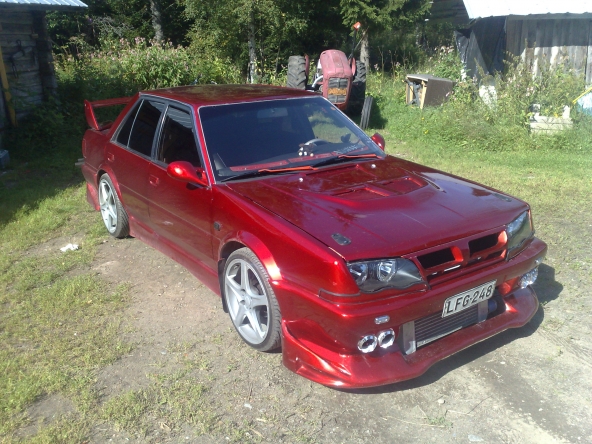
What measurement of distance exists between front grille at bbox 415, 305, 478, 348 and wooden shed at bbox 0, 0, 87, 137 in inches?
330

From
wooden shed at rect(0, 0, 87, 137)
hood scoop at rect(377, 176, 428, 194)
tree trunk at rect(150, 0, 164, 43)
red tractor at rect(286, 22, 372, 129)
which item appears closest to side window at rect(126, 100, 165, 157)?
hood scoop at rect(377, 176, 428, 194)

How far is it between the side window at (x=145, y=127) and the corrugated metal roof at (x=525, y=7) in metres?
7.66

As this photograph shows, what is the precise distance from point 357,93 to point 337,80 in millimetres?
1572

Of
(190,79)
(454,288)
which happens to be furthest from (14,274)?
(190,79)

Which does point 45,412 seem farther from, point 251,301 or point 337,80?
point 337,80

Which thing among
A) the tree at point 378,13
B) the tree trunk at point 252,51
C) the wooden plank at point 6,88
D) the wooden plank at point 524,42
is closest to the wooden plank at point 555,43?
the wooden plank at point 524,42

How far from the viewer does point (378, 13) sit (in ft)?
55.7

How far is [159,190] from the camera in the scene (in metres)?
4.64

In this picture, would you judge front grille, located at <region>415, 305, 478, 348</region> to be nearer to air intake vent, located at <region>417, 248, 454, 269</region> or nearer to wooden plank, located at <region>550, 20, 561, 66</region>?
air intake vent, located at <region>417, 248, 454, 269</region>

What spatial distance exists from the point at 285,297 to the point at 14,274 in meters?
3.01

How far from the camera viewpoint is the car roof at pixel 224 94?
183 inches

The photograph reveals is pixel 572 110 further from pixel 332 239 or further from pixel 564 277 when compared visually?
pixel 332 239

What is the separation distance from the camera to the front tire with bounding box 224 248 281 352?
3506mm

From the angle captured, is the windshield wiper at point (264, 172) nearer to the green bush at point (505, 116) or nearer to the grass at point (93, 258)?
the grass at point (93, 258)
